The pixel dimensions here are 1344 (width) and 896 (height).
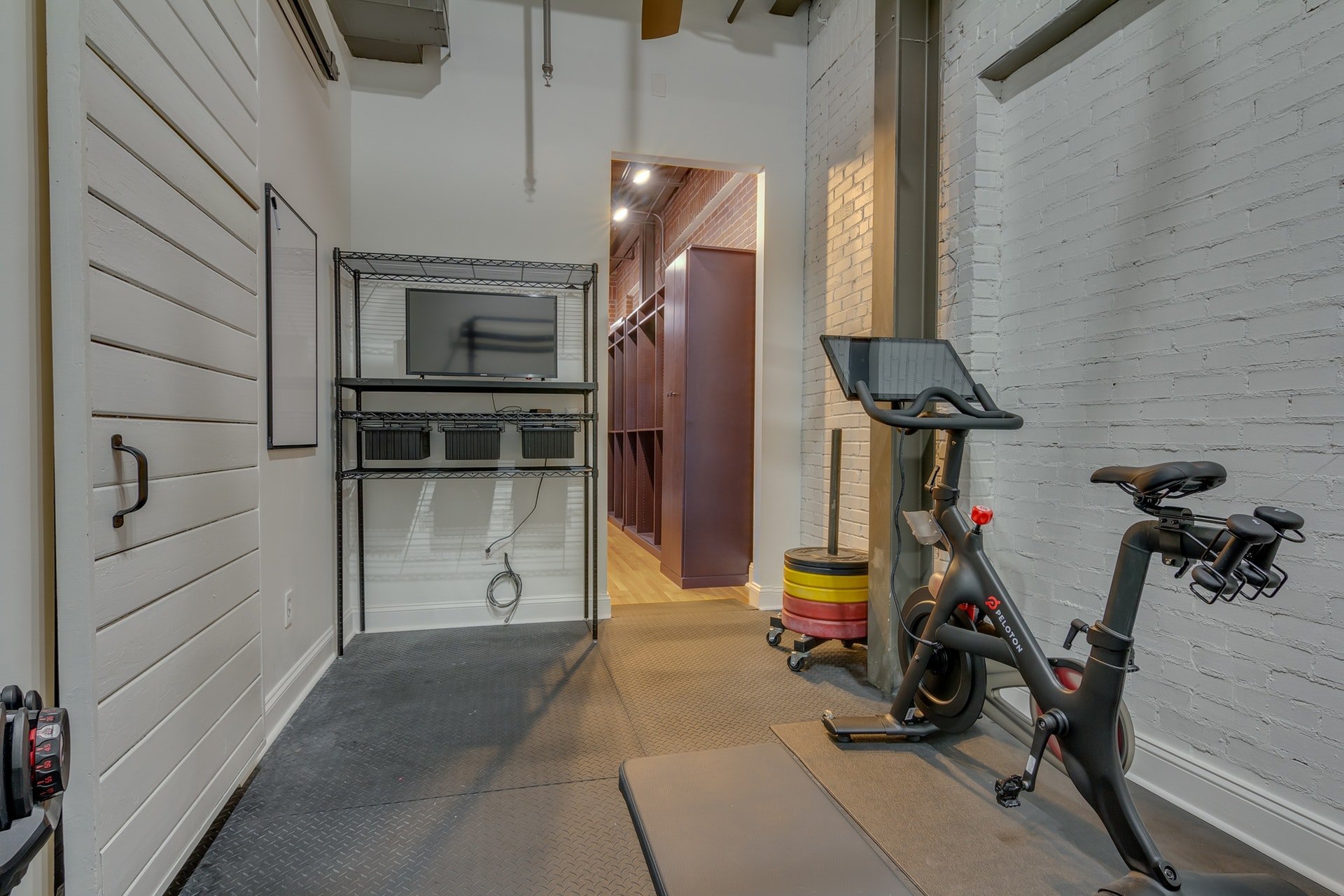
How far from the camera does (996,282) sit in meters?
2.48

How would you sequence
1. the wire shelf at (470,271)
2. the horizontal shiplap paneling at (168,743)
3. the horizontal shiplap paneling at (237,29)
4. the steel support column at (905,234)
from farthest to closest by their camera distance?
the wire shelf at (470,271) < the steel support column at (905,234) < the horizontal shiplap paneling at (237,29) < the horizontal shiplap paneling at (168,743)

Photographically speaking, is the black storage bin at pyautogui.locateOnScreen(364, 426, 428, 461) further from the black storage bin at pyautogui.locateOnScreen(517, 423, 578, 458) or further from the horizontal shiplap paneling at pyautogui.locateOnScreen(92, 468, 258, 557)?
the horizontal shiplap paneling at pyautogui.locateOnScreen(92, 468, 258, 557)

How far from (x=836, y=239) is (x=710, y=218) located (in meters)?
2.34

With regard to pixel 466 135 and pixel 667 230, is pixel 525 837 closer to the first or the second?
pixel 466 135

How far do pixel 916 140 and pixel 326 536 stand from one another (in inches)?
124

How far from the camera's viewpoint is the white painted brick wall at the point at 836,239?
319 cm

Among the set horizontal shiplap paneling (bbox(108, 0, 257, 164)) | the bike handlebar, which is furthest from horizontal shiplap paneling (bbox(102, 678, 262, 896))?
the bike handlebar

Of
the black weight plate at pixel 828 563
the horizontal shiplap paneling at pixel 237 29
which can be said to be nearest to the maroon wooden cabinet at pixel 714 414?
the black weight plate at pixel 828 563

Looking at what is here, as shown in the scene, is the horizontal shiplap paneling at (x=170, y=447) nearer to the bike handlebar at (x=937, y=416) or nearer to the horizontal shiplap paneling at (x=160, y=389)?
the horizontal shiplap paneling at (x=160, y=389)

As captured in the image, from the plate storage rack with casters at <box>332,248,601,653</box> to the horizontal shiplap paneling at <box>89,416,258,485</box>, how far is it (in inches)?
44.3

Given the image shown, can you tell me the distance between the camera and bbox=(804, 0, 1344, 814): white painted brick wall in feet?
4.96

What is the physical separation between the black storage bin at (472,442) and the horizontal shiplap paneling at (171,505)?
1.24 meters

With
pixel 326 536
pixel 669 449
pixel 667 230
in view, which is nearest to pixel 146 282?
pixel 326 536

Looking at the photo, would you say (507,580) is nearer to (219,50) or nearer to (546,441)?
(546,441)
